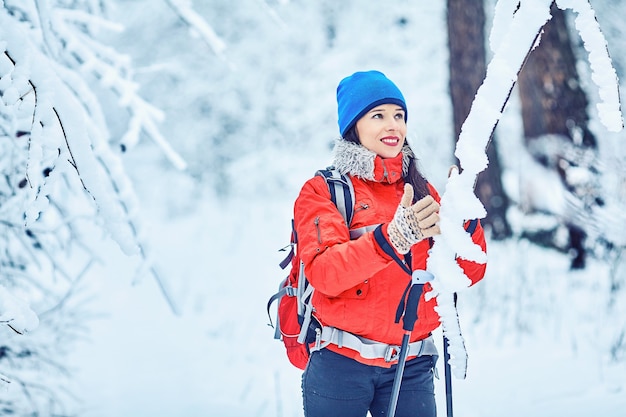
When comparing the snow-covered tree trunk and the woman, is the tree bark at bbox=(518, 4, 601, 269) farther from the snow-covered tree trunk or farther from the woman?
the snow-covered tree trunk

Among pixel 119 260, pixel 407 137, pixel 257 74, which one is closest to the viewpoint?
pixel 407 137

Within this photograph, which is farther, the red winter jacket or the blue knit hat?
the blue knit hat

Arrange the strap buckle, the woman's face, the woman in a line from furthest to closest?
the woman's face < the strap buckle < the woman

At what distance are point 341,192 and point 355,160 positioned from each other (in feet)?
0.42

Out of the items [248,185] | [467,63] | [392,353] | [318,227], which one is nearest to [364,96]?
[318,227]

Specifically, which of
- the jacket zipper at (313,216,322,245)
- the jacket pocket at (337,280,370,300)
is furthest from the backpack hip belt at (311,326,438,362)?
the jacket zipper at (313,216,322,245)

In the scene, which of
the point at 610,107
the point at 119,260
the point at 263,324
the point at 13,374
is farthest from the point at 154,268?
the point at 119,260

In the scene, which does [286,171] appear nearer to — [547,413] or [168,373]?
[168,373]

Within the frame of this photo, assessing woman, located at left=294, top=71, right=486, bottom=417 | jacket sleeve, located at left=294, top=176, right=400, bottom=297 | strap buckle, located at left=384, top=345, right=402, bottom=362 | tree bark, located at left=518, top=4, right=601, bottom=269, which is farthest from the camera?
tree bark, located at left=518, top=4, right=601, bottom=269

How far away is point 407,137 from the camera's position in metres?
2.44

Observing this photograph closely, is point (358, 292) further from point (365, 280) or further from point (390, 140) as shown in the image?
point (390, 140)

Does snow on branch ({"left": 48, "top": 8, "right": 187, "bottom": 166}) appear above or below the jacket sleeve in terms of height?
above

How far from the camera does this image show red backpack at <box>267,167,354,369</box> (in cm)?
213

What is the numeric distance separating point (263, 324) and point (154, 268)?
351 centimetres
